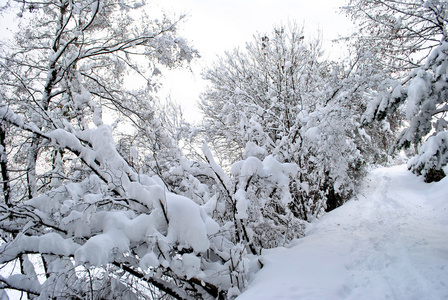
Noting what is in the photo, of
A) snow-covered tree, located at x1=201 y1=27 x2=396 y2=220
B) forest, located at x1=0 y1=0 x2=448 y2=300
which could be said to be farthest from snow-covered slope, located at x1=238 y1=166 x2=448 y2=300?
snow-covered tree, located at x1=201 y1=27 x2=396 y2=220

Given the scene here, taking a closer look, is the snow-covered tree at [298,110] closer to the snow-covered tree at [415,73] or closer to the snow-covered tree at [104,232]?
the snow-covered tree at [415,73]

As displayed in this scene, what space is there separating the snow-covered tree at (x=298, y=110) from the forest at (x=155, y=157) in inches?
2.3

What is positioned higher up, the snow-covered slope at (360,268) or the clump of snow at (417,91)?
the clump of snow at (417,91)

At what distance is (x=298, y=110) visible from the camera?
7.02 m

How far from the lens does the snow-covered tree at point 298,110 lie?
4.08 meters

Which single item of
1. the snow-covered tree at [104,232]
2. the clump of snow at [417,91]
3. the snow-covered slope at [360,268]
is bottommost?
the snow-covered slope at [360,268]

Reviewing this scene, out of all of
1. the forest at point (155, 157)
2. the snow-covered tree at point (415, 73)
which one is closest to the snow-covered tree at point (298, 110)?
the forest at point (155, 157)

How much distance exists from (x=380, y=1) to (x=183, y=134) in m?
6.06

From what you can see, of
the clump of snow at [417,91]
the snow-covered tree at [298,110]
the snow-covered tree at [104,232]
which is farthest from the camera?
the snow-covered tree at [298,110]

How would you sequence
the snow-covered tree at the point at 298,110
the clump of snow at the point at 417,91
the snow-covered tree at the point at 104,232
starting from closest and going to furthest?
the snow-covered tree at the point at 104,232 → the clump of snow at the point at 417,91 → the snow-covered tree at the point at 298,110

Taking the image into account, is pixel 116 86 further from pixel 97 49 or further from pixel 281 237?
pixel 281 237

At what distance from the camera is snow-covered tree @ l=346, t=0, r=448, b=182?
2875mm

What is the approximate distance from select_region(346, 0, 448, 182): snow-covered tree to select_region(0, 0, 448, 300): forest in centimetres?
2

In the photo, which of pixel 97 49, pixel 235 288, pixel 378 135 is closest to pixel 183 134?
pixel 97 49
